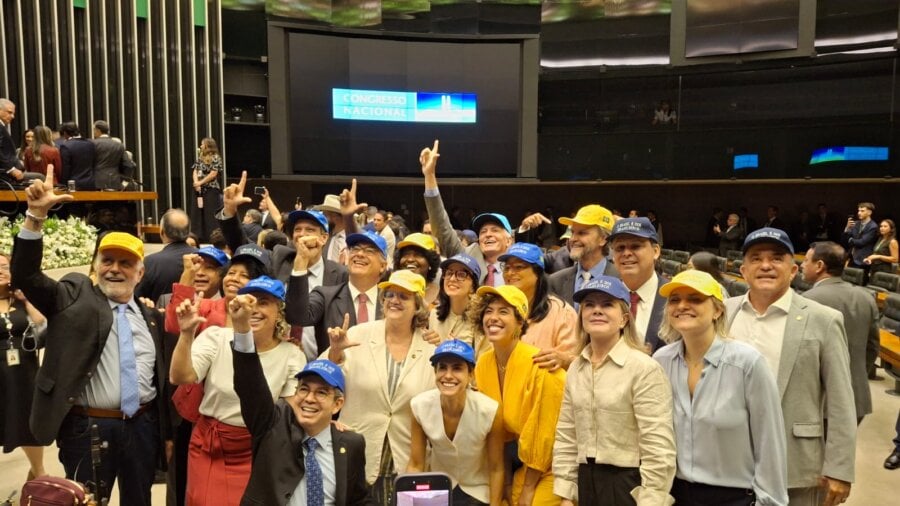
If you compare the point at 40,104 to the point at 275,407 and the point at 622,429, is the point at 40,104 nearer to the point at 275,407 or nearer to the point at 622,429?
the point at 275,407

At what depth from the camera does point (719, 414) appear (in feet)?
9.09

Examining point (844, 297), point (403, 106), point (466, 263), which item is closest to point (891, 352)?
point (844, 297)

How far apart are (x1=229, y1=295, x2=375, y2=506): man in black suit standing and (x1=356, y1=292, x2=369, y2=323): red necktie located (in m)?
1.11

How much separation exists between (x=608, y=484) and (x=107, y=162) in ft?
30.6

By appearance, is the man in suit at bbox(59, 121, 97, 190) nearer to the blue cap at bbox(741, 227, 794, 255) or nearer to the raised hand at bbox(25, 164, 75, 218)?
the raised hand at bbox(25, 164, 75, 218)

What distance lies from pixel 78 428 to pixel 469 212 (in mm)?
16464

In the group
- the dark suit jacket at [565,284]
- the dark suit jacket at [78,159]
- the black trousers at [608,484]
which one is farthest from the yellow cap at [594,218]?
the dark suit jacket at [78,159]

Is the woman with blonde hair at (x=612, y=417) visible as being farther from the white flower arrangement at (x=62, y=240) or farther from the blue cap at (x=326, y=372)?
the white flower arrangement at (x=62, y=240)

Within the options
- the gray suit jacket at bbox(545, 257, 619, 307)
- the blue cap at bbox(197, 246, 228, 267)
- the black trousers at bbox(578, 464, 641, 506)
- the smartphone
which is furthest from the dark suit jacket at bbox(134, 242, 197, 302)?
the black trousers at bbox(578, 464, 641, 506)

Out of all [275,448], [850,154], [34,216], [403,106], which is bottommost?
[275,448]

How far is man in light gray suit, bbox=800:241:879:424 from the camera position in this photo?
17.1 ft

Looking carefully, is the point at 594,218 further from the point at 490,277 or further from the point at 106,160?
the point at 106,160

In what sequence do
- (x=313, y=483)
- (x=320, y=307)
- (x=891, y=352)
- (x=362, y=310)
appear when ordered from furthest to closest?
(x=891, y=352) → (x=362, y=310) → (x=320, y=307) → (x=313, y=483)

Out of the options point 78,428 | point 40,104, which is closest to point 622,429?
point 78,428
